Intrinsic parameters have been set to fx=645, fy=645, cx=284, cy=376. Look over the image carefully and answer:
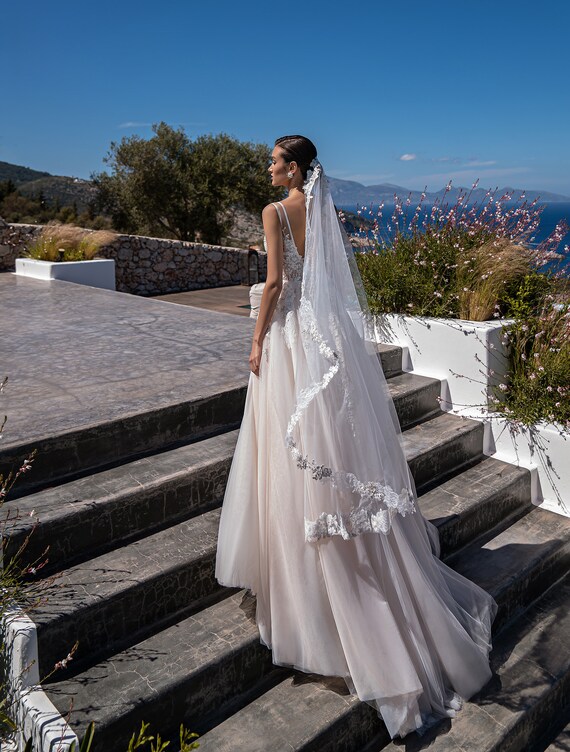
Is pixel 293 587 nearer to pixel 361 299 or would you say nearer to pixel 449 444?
pixel 361 299

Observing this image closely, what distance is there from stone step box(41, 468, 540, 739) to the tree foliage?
1587 centimetres

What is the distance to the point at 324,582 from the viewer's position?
2.33 m

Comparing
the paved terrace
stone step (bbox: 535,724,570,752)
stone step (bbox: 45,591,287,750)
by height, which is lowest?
stone step (bbox: 535,724,570,752)

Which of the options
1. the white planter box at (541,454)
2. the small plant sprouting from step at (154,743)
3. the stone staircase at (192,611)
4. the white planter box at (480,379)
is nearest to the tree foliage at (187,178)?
the white planter box at (480,379)

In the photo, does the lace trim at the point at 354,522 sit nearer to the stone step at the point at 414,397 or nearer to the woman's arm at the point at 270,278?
the woman's arm at the point at 270,278

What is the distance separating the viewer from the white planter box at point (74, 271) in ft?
29.1

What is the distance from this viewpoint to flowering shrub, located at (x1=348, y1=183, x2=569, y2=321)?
4.61 metres

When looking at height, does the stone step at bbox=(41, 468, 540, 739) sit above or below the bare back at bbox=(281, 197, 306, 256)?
below

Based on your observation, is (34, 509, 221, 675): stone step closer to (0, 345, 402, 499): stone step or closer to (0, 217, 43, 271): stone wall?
(0, 345, 402, 499): stone step

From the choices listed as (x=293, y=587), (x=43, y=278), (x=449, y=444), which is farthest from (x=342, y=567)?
(x=43, y=278)

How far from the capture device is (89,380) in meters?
3.89

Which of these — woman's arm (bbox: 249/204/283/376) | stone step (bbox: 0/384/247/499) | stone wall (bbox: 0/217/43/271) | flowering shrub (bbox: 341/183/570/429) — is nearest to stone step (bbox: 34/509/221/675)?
stone step (bbox: 0/384/247/499)

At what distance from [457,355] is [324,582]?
256cm

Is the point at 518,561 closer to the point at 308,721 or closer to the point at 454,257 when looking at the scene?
the point at 308,721
